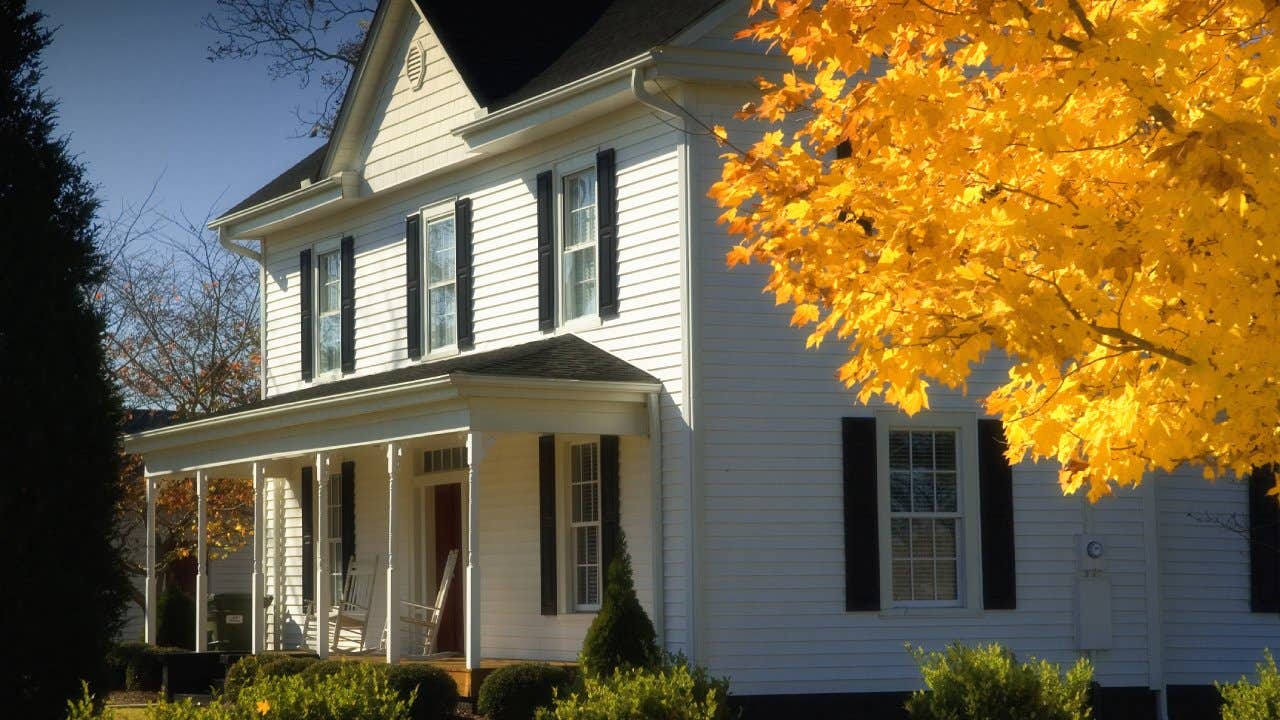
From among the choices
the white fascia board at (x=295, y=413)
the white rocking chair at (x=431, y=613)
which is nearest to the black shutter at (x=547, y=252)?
the white fascia board at (x=295, y=413)

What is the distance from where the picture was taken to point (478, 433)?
588 inches

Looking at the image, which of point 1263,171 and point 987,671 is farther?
point 987,671

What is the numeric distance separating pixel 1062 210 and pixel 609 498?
9041mm

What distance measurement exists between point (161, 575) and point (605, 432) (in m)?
19.0

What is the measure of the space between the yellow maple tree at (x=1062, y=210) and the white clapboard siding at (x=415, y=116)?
1038cm

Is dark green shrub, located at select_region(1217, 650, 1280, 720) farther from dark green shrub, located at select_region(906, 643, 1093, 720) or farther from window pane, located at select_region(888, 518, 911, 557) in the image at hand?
window pane, located at select_region(888, 518, 911, 557)

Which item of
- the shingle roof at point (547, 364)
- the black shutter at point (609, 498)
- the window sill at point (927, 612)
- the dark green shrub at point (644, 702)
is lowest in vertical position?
the dark green shrub at point (644, 702)

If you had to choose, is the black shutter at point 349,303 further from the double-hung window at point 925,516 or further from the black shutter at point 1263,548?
the black shutter at point 1263,548

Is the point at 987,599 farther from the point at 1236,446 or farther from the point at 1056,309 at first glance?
the point at 1056,309

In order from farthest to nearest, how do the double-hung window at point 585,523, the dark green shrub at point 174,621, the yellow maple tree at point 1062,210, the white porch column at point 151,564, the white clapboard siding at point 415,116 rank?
1. the dark green shrub at point 174,621
2. the white porch column at point 151,564
3. the white clapboard siding at point 415,116
4. the double-hung window at point 585,523
5. the yellow maple tree at point 1062,210

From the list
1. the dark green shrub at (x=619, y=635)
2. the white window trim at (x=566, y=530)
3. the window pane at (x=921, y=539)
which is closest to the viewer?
the dark green shrub at (x=619, y=635)

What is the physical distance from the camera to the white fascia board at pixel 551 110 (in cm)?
1557

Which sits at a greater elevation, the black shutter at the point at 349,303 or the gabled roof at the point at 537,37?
the gabled roof at the point at 537,37

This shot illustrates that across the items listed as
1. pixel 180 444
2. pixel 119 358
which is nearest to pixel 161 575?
pixel 119 358
